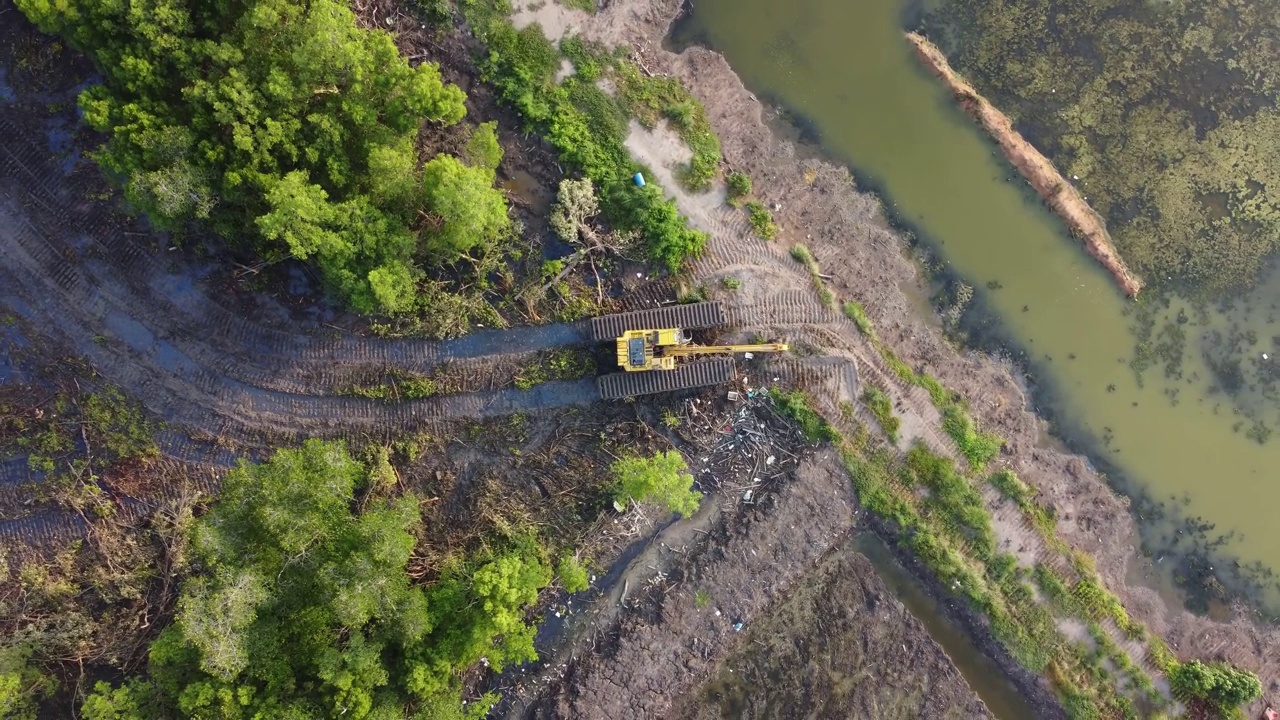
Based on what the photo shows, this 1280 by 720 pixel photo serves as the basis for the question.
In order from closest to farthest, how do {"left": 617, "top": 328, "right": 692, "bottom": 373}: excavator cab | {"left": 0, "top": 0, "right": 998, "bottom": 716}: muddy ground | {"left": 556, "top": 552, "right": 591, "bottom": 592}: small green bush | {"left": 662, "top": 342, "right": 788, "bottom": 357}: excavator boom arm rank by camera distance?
1. {"left": 556, "top": 552, "right": 591, "bottom": 592}: small green bush
2. {"left": 617, "top": 328, "right": 692, "bottom": 373}: excavator cab
3. {"left": 0, "top": 0, "right": 998, "bottom": 716}: muddy ground
4. {"left": 662, "top": 342, "right": 788, "bottom": 357}: excavator boom arm

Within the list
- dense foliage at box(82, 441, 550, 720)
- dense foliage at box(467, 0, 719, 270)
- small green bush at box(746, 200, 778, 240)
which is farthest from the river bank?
dense foliage at box(82, 441, 550, 720)

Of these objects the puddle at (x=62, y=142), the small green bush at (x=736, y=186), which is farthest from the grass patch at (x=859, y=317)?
the puddle at (x=62, y=142)

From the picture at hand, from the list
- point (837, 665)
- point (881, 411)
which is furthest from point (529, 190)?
point (837, 665)

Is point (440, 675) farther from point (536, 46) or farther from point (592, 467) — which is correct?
point (536, 46)

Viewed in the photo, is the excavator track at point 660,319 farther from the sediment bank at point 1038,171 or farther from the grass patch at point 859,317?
the sediment bank at point 1038,171

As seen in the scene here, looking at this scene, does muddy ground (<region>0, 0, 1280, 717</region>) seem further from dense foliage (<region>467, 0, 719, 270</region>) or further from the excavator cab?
the excavator cab

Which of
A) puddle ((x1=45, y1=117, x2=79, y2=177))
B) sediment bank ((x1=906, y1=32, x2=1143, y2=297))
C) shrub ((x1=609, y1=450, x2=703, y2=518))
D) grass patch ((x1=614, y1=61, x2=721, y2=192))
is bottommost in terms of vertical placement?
puddle ((x1=45, y1=117, x2=79, y2=177))
